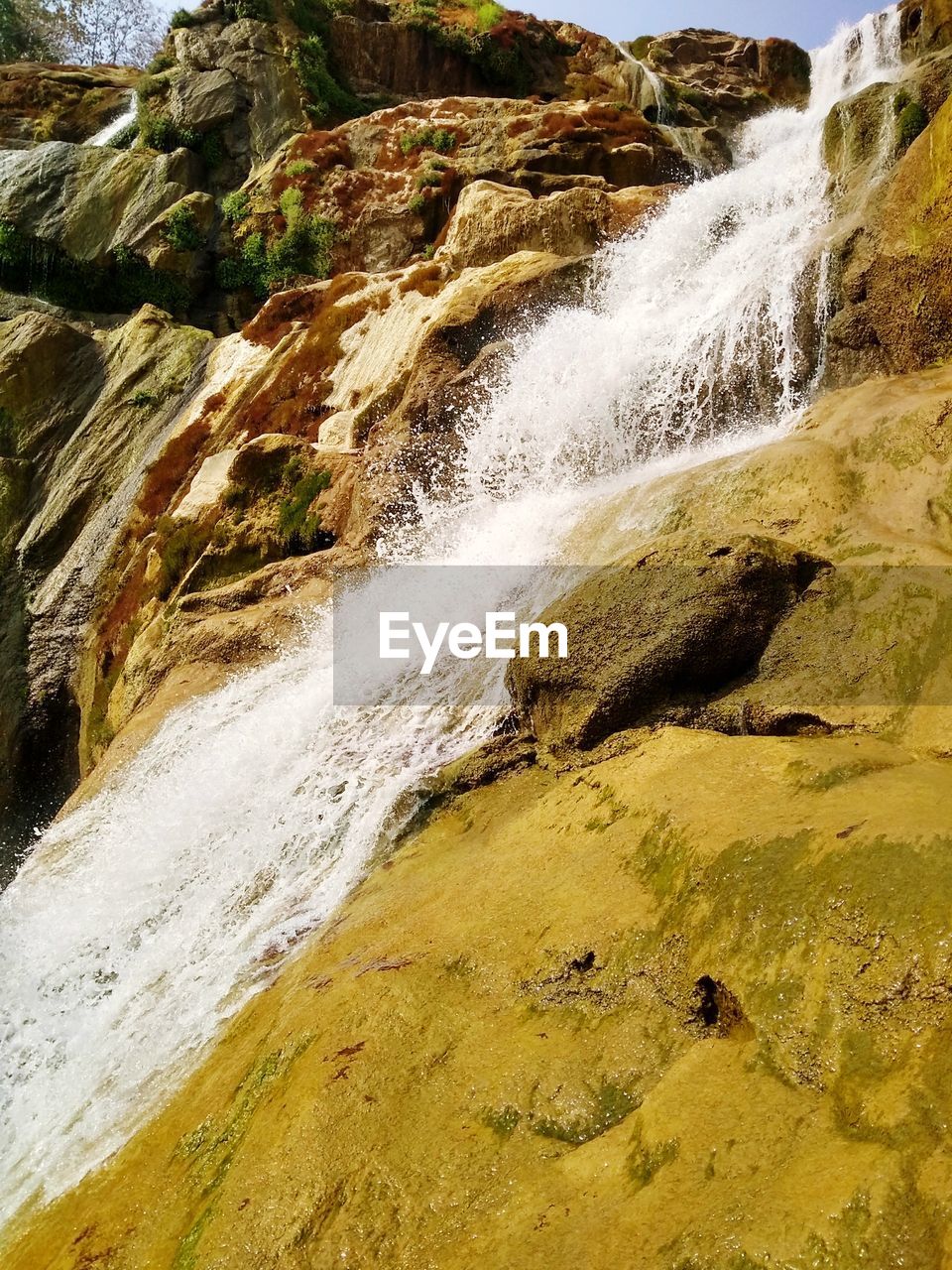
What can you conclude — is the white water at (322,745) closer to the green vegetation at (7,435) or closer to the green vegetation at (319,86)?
the green vegetation at (7,435)

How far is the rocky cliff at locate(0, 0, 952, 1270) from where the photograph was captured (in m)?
2.69

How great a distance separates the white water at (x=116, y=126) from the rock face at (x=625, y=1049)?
32.7m

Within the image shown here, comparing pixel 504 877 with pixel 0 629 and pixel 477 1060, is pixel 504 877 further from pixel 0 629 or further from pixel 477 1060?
pixel 0 629

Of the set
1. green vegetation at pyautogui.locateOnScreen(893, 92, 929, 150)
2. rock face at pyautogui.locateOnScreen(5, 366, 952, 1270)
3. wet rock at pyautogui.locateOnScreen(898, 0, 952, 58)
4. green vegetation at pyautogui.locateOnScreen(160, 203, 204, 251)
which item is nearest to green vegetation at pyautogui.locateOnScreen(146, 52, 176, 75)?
green vegetation at pyautogui.locateOnScreen(160, 203, 204, 251)

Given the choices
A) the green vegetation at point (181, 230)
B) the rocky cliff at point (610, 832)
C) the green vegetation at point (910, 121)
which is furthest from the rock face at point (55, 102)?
the green vegetation at point (910, 121)

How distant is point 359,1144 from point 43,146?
31189 millimetres

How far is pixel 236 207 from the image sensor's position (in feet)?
85.0

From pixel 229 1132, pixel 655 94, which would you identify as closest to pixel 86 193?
pixel 655 94

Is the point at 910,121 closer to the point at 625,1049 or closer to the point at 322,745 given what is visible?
the point at 322,745

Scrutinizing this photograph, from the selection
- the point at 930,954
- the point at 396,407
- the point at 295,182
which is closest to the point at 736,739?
the point at 930,954

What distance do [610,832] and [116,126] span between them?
34.9 metres

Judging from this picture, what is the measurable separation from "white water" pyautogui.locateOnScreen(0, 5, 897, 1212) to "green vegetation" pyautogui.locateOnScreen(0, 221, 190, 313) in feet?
51.7

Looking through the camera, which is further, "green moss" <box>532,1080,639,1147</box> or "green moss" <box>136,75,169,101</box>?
"green moss" <box>136,75,169,101</box>

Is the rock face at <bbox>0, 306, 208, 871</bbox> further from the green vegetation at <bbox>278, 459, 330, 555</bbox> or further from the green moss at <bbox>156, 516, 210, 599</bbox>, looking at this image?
the green vegetation at <bbox>278, 459, 330, 555</bbox>
